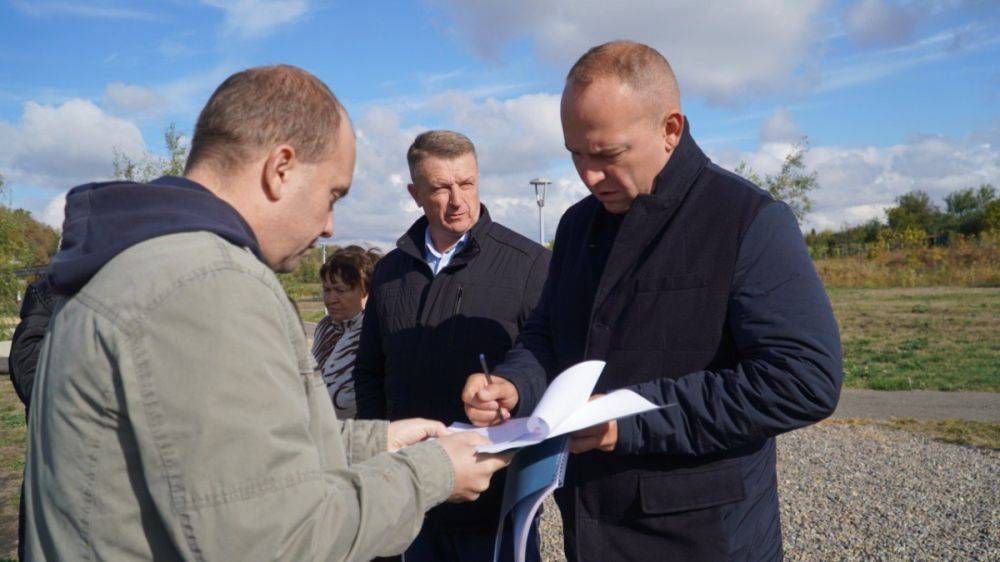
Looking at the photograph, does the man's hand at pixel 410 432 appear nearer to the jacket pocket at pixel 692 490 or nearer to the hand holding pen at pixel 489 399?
the hand holding pen at pixel 489 399

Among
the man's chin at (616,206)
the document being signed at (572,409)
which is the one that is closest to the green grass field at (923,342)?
the man's chin at (616,206)

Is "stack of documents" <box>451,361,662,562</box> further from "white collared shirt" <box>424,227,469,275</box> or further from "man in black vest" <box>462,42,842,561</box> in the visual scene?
"white collared shirt" <box>424,227,469,275</box>

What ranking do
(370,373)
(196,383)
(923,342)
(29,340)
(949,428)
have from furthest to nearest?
1. (923,342)
2. (949,428)
3. (29,340)
4. (370,373)
5. (196,383)

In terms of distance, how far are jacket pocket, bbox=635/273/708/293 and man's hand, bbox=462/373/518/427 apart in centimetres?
53

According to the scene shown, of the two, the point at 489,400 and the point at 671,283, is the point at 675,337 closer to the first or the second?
the point at 671,283

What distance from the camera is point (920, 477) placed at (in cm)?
704

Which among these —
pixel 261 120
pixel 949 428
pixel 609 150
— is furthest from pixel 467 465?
pixel 949 428

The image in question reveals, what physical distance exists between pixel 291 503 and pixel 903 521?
5.85 metres

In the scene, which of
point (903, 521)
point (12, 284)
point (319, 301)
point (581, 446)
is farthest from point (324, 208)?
point (319, 301)

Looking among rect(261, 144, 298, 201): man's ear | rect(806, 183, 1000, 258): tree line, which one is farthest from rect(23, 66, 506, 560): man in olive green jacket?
rect(806, 183, 1000, 258): tree line

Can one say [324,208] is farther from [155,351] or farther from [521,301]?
[521,301]

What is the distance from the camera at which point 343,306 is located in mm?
4914

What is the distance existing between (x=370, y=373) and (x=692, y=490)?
2229 millimetres

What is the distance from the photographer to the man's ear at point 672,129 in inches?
95.4
